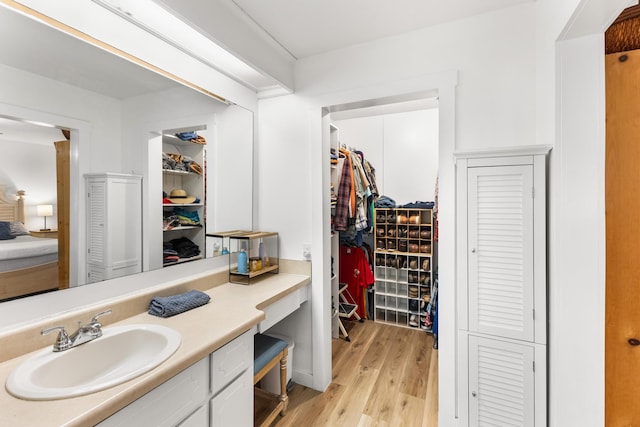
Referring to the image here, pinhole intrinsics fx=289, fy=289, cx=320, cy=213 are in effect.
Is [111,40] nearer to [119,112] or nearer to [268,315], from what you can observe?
[119,112]

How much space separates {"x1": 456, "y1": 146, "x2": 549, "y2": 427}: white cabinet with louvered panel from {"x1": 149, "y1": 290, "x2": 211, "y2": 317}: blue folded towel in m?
1.42

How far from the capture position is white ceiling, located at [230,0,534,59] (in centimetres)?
162

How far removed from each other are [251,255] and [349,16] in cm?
175

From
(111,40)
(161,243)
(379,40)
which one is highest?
(379,40)

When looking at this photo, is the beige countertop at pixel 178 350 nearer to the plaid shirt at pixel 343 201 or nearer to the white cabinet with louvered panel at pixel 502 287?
the plaid shirt at pixel 343 201

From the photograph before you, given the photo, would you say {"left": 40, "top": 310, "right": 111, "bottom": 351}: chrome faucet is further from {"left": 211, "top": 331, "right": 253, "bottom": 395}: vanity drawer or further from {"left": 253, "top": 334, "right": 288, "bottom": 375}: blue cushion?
{"left": 253, "top": 334, "right": 288, "bottom": 375}: blue cushion

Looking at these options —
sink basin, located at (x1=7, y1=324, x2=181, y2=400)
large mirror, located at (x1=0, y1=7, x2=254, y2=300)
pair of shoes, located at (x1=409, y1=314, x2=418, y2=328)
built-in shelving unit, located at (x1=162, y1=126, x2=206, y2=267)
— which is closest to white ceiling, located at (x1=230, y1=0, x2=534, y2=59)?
large mirror, located at (x1=0, y1=7, x2=254, y2=300)

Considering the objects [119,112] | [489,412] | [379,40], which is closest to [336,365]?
[489,412]

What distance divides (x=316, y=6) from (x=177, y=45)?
82 cm

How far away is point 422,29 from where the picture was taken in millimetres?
1845

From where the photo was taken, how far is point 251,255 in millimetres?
2270

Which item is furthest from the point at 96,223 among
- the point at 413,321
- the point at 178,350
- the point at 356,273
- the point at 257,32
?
the point at 413,321

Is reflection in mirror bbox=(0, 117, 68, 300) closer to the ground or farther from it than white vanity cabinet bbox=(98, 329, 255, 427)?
farther from it

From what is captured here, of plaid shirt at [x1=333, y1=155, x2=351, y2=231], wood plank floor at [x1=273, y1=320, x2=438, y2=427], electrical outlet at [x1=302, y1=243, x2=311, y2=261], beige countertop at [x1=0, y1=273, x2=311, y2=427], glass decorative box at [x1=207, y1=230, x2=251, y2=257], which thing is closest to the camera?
beige countertop at [x1=0, y1=273, x2=311, y2=427]
